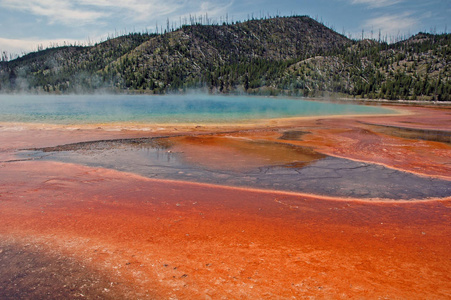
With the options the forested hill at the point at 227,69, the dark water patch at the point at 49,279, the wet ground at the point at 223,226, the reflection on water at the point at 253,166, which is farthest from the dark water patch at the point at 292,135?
the forested hill at the point at 227,69

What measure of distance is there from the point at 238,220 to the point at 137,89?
415 feet

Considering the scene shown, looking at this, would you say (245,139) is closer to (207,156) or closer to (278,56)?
(207,156)

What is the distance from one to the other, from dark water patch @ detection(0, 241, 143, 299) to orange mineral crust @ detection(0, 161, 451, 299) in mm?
102

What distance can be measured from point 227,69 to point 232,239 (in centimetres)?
13582

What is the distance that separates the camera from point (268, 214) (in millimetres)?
6918

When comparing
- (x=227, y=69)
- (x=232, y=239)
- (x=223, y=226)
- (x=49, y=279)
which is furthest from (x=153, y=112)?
(x=227, y=69)

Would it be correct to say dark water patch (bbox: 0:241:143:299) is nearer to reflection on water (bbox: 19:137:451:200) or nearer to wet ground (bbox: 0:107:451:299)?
wet ground (bbox: 0:107:451:299)

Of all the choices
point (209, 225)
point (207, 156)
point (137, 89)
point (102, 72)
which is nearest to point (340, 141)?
point (207, 156)

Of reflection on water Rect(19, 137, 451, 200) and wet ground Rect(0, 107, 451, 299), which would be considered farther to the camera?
reflection on water Rect(19, 137, 451, 200)

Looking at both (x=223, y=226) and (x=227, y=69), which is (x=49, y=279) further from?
(x=227, y=69)

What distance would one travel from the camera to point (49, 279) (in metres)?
4.34

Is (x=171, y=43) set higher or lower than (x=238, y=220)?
higher

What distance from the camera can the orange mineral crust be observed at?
4.31m

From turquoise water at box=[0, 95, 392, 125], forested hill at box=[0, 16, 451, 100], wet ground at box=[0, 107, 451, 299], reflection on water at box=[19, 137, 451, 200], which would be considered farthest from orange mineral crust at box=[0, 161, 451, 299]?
forested hill at box=[0, 16, 451, 100]
